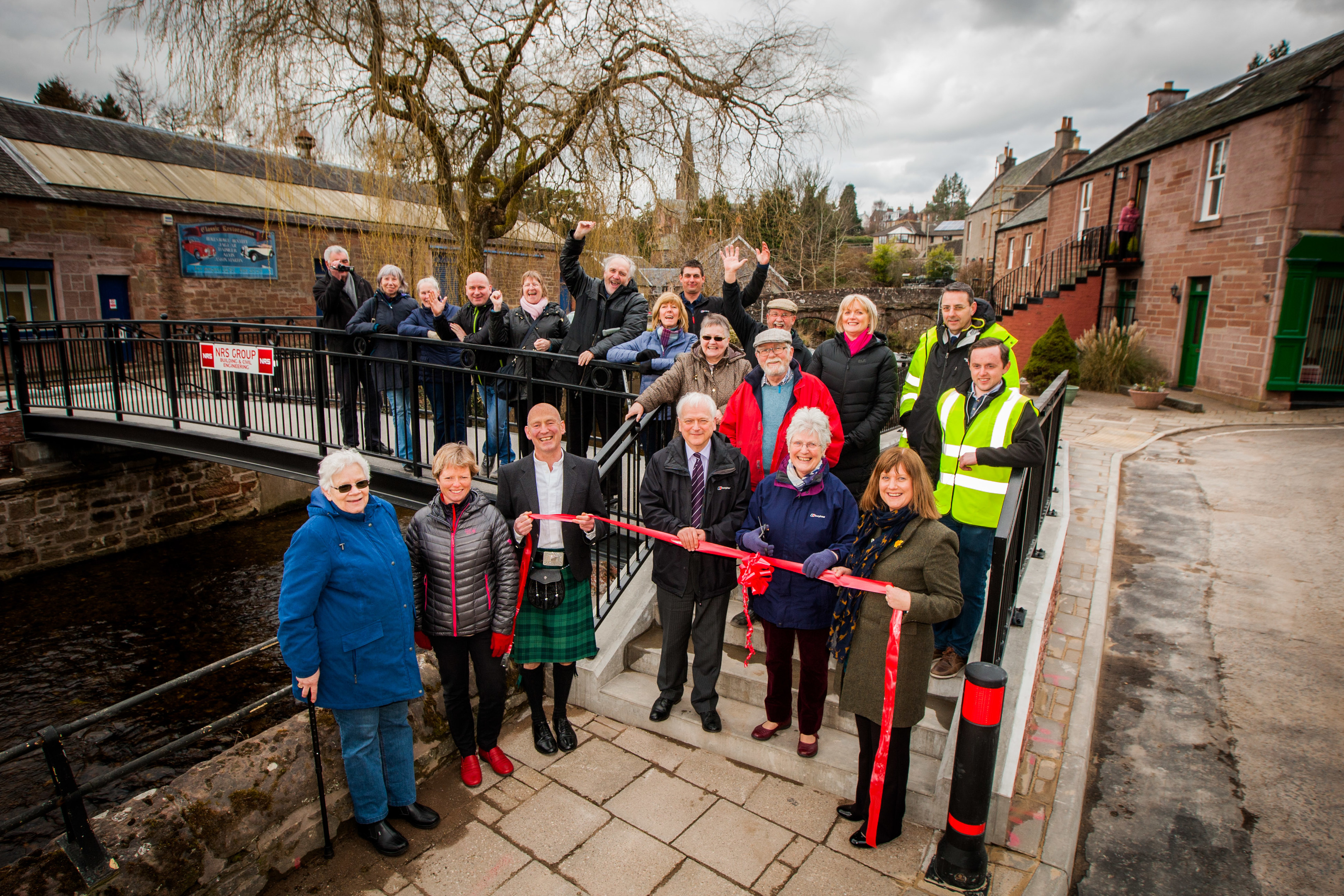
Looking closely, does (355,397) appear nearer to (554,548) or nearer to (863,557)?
(554,548)

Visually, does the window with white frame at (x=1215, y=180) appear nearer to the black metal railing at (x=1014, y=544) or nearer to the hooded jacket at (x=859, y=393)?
Result: the black metal railing at (x=1014, y=544)

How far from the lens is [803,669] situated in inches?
133

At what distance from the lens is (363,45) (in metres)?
8.70

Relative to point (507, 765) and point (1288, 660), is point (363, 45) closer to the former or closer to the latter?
point (507, 765)

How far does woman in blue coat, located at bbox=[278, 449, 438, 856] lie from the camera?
2.82m

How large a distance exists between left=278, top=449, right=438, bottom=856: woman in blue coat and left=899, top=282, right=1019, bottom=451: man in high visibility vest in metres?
2.86

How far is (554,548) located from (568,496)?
0.27 m

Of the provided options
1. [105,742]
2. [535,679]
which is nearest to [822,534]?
[535,679]

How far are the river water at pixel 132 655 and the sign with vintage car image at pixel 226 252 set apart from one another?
877 cm

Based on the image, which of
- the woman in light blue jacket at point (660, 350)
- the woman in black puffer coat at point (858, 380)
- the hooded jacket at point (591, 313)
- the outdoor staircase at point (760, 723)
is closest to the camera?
the outdoor staircase at point (760, 723)

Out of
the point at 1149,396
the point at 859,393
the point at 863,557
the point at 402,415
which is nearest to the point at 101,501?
the point at 402,415

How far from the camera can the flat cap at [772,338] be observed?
146 inches

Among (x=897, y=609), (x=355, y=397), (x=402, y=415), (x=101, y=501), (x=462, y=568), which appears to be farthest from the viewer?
(x=101, y=501)

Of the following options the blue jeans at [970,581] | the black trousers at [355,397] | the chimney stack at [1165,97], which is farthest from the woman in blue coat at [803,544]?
the chimney stack at [1165,97]
